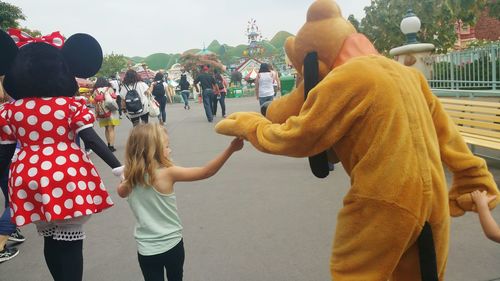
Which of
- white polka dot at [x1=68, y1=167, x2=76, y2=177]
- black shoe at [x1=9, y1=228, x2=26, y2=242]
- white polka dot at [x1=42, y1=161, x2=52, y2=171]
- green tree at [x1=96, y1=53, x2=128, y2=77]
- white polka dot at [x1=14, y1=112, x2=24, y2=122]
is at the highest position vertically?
white polka dot at [x1=14, y1=112, x2=24, y2=122]

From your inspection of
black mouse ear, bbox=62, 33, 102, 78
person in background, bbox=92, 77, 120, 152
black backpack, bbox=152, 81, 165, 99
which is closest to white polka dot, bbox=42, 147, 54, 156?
black mouse ear, bbox=62, 33, 102, 78

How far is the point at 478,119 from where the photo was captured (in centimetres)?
573

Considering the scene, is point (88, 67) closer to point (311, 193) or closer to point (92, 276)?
point (92, 276)

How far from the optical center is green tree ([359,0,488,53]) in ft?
47.5

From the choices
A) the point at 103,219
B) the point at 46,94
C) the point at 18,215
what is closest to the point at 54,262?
the point at 18,215

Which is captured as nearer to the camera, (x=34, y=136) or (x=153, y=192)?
(x=153, y=192)

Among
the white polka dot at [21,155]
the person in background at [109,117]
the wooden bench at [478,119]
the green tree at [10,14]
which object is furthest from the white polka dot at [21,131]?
the green tree at [10,14]

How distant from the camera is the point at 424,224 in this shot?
169 centimetres

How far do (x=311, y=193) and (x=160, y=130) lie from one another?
286 centimetres

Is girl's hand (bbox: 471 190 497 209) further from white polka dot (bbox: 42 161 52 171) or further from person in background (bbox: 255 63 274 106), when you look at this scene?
person in background (bbox: 255 63 274 106)

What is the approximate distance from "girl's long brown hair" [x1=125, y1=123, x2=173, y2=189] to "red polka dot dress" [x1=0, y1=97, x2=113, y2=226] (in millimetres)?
330

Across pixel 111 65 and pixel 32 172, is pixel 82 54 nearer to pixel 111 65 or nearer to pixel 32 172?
pixel 32 172

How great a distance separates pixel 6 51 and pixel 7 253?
2016 mm

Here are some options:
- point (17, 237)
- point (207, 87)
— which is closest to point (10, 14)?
point (207, 87)
